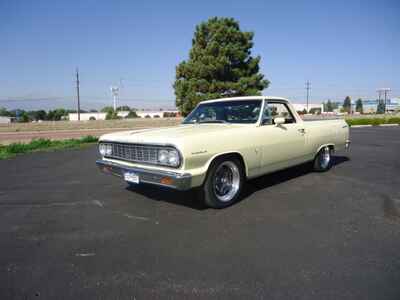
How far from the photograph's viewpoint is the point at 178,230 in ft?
10.6

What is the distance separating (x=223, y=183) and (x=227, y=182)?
0.24 ft

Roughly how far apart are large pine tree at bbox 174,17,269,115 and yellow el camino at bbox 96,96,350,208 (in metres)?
15.5

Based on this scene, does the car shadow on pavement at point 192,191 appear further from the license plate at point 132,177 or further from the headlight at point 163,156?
the headlight at point 163,156

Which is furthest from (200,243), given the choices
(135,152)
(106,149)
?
(106,149)

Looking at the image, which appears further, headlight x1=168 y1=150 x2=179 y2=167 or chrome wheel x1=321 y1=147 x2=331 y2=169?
chrome wheel x1=321 y1=147 x2=331 y2=169

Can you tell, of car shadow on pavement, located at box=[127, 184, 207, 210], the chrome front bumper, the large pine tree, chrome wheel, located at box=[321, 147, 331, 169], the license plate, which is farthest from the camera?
the large pine tree

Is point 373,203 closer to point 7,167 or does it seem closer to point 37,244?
point 37,244

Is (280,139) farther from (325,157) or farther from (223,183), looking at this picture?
(325,157)

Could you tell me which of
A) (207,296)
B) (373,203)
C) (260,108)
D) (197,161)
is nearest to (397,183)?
(373,203)

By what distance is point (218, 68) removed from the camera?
20641 millimetres

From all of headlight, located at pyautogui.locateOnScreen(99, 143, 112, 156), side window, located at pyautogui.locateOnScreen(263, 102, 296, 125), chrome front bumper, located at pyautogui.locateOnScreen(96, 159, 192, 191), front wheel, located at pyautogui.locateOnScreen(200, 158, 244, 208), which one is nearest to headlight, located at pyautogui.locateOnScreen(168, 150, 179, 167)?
chrome front bumper, located at pyautogui.locateOnScreen(96, 159, 192, 191)

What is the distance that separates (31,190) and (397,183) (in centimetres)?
673

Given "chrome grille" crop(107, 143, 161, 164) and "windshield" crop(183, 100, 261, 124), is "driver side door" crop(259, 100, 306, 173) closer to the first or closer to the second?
"windshield" crop(183, 100, 261, 124)

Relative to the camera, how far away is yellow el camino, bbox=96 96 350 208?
11.2ft
